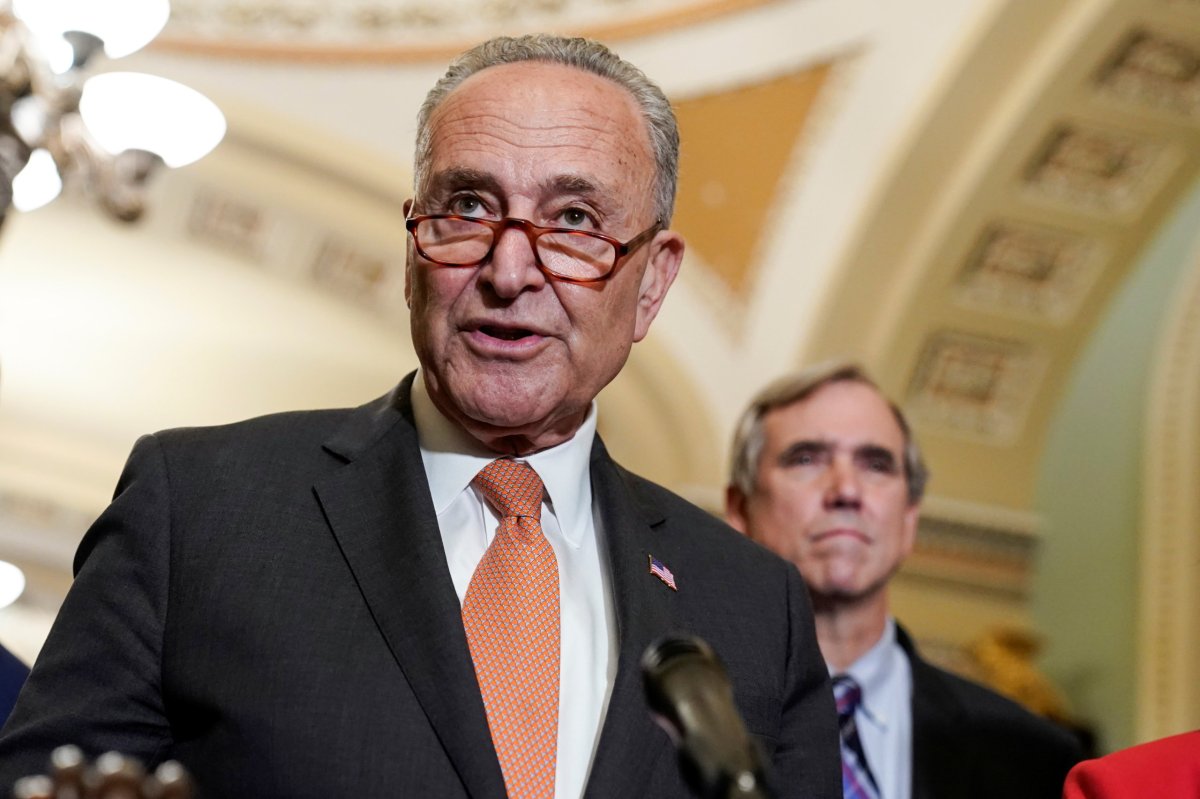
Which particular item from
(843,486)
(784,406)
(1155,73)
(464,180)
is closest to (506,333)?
(464,180)

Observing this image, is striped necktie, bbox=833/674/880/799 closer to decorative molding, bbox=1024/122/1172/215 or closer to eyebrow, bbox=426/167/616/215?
eyebrow, bbox=426/167/616/215

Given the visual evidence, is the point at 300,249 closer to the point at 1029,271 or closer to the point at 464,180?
the point at 1029,271

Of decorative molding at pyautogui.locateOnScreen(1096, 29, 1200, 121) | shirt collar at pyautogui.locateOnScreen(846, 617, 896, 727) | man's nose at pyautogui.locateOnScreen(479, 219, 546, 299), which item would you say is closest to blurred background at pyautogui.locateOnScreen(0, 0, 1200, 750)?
decorative molding at pyautogui.locateOnScreen(1096, 29, 1200, 121)

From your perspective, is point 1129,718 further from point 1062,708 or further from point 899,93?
point 899,93

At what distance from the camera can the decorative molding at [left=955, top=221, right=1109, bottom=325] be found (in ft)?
22.0

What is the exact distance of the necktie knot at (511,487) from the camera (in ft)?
5.70

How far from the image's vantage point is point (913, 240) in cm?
701

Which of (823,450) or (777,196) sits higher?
(777,196)

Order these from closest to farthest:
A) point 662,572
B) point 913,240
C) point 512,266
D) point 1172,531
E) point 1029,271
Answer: point 512,266 → point 662,572 → point 1172,531 → point 1029,271 → point 913,240

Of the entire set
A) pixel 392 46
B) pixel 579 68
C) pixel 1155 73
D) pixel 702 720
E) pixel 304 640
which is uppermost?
pixel 392 46

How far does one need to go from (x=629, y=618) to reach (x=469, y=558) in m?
0.19

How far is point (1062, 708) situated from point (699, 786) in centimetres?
622

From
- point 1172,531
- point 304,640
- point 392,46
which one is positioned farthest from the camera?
point 392,46

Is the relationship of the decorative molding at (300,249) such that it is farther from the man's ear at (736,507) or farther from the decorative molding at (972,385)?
the man's ear at (736,507)
